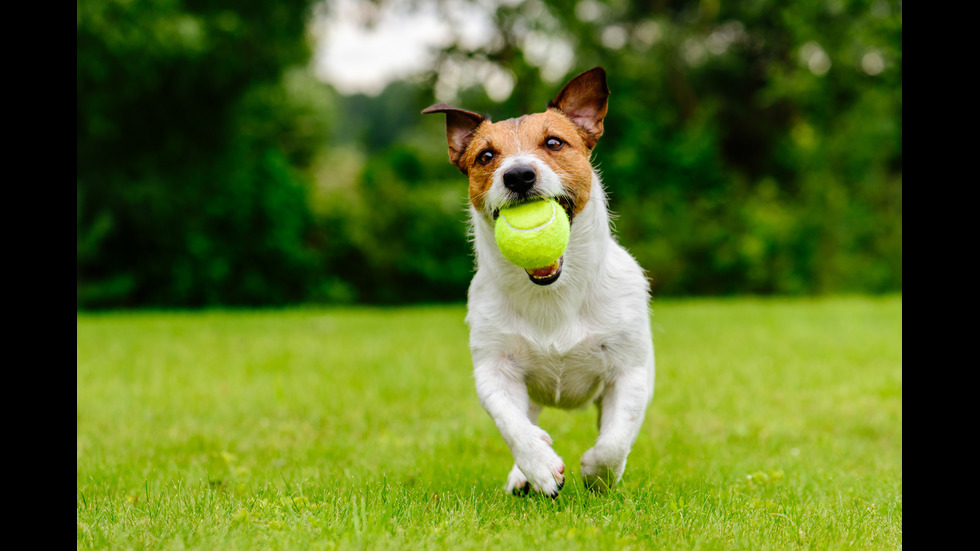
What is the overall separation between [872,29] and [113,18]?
563 inches

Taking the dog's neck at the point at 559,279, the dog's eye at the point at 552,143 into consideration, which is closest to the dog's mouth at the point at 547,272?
the dog's neck at the point at 559,279

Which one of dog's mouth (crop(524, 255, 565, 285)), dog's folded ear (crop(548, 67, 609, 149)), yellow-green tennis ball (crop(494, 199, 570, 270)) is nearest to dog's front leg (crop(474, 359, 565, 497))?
dog's mouth (crop(524, 255, 565, 285))

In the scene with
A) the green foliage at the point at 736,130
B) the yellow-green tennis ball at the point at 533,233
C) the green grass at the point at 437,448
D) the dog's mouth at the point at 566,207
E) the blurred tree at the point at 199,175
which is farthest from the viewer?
the green foliage at the point at 736,130

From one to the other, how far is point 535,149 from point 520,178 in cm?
32

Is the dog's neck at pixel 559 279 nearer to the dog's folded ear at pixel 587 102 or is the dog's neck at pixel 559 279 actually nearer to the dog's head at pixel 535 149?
the dog's head at pixel 535 149

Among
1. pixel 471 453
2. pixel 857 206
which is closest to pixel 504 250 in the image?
pixel 471 453

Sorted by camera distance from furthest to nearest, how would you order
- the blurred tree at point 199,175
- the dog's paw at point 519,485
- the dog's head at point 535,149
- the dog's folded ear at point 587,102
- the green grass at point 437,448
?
the blurred tree at point 199,175, the dog's folded ear at point 587,102, the dog's paw at point 519,485, the dog's head at point 535,149, the green grass at point 437,448

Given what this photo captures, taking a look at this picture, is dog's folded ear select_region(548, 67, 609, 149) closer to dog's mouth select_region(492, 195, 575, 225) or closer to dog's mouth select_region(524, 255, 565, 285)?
dog's mouth select_region(492, 195, 575, 225)

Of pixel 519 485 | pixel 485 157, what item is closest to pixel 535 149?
pixel 485 157

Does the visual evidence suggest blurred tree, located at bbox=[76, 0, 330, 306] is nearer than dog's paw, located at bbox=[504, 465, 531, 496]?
No

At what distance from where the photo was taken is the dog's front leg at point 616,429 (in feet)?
12.0

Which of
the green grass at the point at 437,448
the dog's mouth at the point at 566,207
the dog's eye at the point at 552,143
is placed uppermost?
the dog's eye at the point at 552,143

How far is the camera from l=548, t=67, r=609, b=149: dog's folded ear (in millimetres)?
4082

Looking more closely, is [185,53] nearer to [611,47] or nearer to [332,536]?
[611,47]
